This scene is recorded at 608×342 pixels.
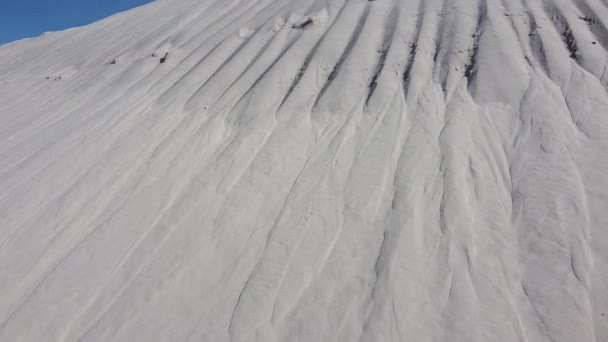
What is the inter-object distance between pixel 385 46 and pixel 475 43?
107 cm

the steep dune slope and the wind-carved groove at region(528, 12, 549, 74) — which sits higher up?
the wind-carved groove at region(528, 12, 549, 74)

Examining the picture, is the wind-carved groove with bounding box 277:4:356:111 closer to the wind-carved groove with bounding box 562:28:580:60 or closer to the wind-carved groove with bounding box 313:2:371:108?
the wind-carved groove with bounding box 313:2:371:108

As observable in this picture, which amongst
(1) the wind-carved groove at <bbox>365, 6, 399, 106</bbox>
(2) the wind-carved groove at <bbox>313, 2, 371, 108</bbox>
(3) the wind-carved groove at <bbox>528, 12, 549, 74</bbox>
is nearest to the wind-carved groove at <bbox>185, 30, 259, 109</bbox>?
(2) the wind-carved groove at <bbox>313, 2, 371, 108</bbox>

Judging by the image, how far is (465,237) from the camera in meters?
2.34

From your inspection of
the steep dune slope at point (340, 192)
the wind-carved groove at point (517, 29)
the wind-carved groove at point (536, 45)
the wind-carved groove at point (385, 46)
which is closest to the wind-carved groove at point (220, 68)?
the steep dune slope at point (340, 192)

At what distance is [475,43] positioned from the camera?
13.3ft

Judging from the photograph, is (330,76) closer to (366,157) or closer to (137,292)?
(366,157)

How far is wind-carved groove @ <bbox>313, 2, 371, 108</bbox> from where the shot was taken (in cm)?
397

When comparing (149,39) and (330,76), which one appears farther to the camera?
(149,39)

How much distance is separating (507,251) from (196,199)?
246 cm

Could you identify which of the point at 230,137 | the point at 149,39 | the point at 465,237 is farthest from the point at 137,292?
the point at 149,39

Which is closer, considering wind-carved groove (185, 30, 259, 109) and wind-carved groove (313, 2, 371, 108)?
wind-carved groove (313, 2, 371, 108)

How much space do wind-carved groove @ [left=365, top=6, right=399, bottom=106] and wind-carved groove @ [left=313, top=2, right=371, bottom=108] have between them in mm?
379

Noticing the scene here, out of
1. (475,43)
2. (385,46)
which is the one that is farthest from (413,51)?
(475,43)
